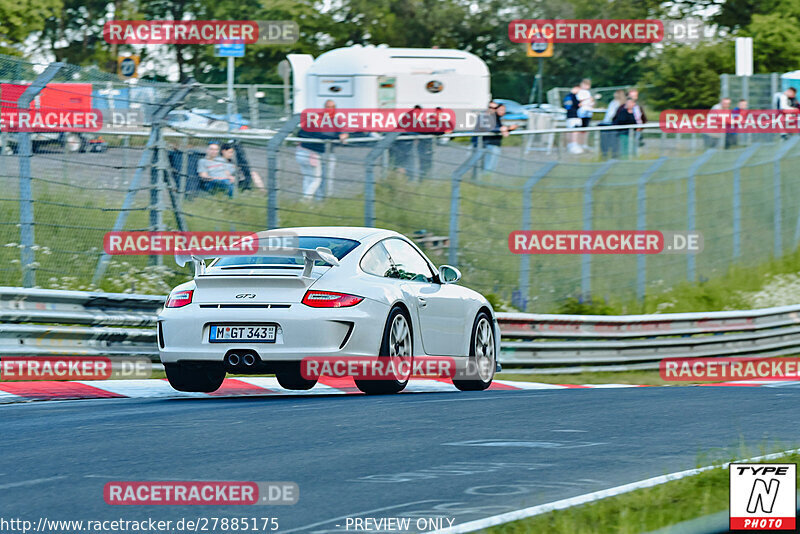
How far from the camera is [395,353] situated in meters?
10.3

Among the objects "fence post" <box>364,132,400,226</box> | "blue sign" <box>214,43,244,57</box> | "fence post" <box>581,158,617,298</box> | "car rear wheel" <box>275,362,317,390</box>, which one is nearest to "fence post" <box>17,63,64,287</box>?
"car rear wheel" <box>275,362,317,390</box>

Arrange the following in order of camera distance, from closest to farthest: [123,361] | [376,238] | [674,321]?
[376,238] < [123,361] < [674,321]

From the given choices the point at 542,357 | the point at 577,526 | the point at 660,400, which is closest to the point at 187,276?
the point at 542,357

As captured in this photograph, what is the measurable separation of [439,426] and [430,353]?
2.89 metres

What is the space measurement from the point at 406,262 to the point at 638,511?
605cm

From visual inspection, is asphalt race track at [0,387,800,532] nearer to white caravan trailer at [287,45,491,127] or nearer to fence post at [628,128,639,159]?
fence post at [628,128,639,159]

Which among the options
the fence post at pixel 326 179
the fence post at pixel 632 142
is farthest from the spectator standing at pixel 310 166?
the fence post at pixel 632 142

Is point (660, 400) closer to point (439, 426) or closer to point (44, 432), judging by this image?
point (439, 426)

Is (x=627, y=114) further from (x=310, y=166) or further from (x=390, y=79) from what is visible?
(x=390, y=79)

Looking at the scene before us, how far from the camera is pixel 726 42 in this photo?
5606 cm

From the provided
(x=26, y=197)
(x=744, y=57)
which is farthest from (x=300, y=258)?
(x=744, y=57)

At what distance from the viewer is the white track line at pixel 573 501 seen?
512 cm

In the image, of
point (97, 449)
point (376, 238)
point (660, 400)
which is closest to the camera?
point (97, 449)

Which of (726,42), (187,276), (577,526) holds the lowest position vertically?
(577,526)
